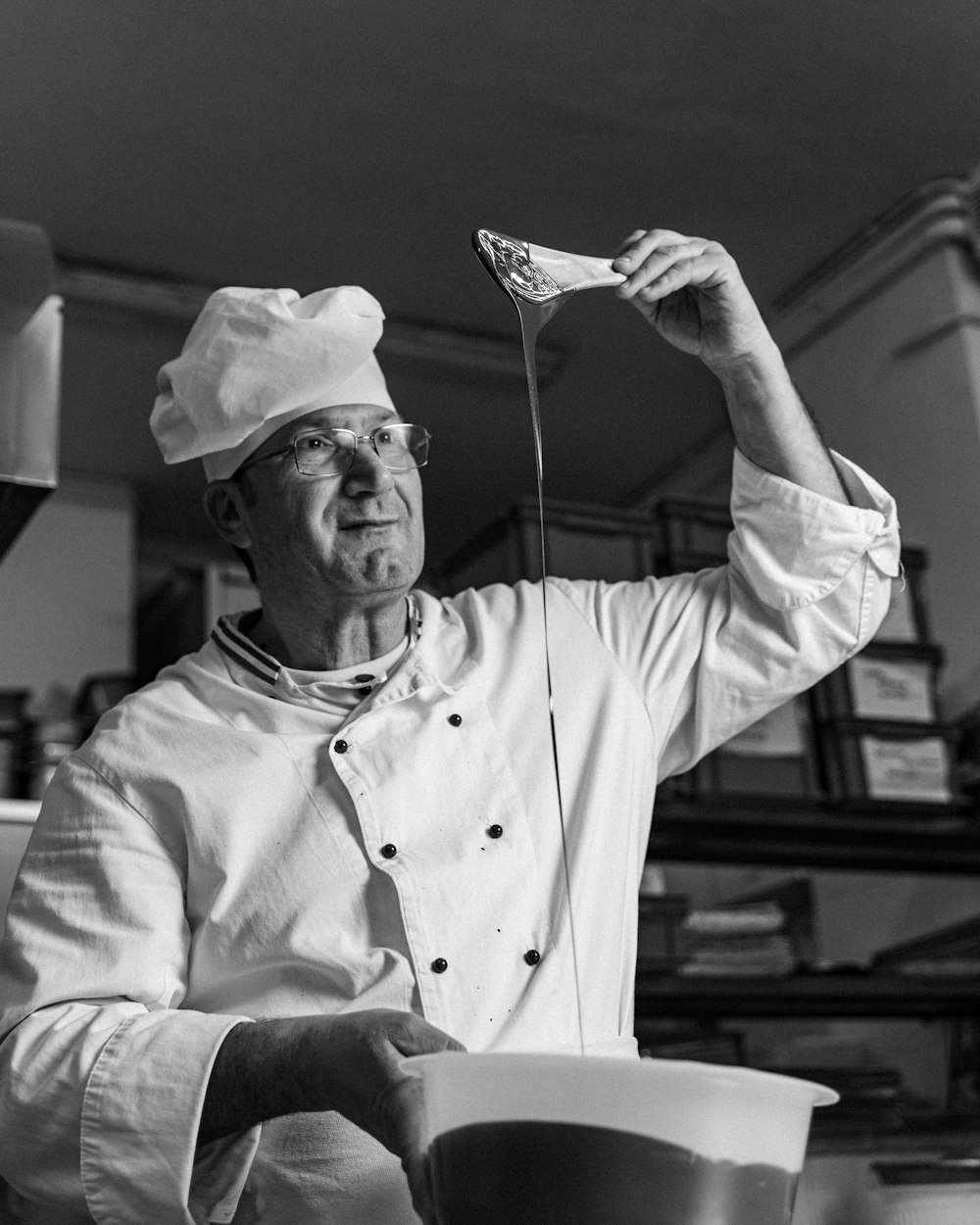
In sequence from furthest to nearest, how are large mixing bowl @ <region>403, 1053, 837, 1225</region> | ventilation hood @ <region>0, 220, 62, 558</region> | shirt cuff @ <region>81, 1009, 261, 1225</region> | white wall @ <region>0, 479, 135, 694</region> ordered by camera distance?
white wall @ <region>0, 479, 135, 694</region> < ventilation hood @ <region>0, 220, 62, 558</region> < shirt cuff @ <region>81, 1009, 261, 1225</region> < large mixing bowl @ <region>403, 1053, 837, 1225</region>

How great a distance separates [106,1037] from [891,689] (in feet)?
6.86

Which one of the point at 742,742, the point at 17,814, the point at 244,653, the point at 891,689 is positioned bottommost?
the point at 17,814

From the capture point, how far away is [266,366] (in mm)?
1564

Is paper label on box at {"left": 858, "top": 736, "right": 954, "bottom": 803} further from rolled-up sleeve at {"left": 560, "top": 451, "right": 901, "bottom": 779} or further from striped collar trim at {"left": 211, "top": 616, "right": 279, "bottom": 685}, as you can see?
striped collar trim at {"left": 211, "top": 616, "right": 279, "bottom": 685}

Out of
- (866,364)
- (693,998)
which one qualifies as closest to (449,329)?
(866,364)

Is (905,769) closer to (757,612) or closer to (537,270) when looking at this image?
(757,612)

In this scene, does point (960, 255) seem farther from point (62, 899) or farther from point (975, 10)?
point (62, 899)

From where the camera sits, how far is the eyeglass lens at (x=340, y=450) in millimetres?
1568

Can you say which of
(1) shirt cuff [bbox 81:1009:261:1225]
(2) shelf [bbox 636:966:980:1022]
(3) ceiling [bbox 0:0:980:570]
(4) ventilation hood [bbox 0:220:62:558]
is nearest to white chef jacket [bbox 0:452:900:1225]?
(1) shirt cuff [bbox 81:1009:261:1225]

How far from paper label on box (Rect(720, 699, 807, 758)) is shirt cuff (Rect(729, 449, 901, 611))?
1291 mm

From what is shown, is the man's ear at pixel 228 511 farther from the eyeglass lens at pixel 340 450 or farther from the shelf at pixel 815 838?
the shelf at pixel 815 838

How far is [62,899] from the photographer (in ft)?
4.36

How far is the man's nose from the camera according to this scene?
5.03 ft

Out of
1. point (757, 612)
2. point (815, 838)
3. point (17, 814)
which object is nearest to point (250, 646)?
point (17, 814)
